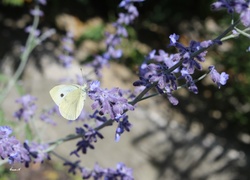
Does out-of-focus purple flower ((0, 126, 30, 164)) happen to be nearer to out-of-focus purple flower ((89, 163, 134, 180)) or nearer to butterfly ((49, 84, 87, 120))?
butterfly ((49, 84, 87, 120))

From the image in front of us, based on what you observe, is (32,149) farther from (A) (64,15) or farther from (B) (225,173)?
(A) (64,15)

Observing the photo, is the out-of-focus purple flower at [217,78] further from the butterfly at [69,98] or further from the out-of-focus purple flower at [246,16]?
the butterfly at [69,98]

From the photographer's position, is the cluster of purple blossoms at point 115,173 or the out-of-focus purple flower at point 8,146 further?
the cluster of purple blossoms at point 115,173

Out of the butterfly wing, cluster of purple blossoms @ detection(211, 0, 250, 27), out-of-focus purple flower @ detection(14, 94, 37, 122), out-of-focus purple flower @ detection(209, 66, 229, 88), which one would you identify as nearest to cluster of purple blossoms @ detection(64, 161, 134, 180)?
out-of-focus purple flower @ detection(14, 94, 37, 122)

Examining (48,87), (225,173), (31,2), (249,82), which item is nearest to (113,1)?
(31,2)

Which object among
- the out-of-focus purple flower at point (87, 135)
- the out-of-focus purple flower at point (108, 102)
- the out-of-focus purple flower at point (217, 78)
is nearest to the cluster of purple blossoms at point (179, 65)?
the out-of-focus purple flower at point (217, 78)

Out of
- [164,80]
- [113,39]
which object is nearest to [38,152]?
[164,80]
